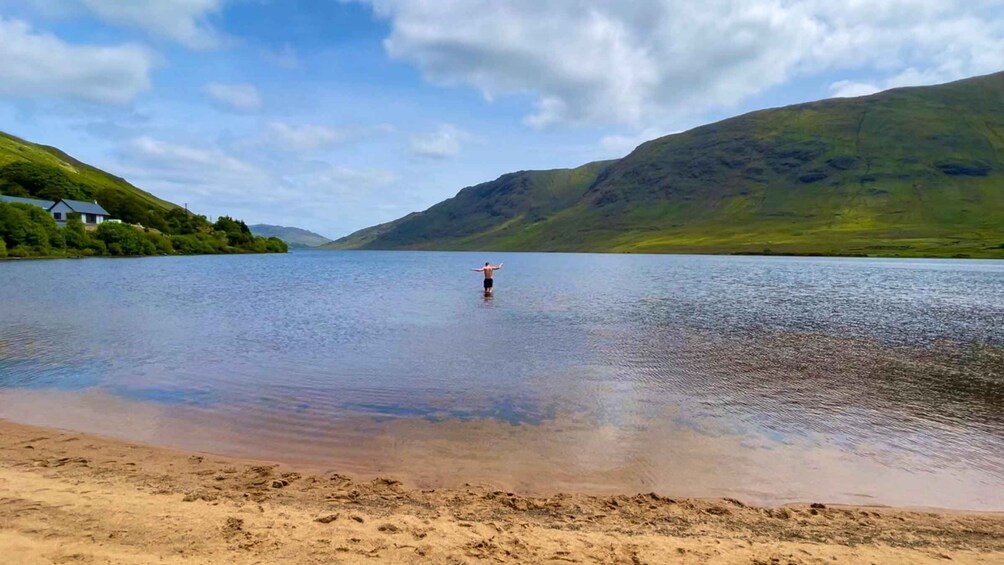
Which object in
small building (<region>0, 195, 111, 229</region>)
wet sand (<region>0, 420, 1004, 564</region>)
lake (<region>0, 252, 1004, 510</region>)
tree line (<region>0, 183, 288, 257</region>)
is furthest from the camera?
small building (<region>0, 195, 111, 229</region>)

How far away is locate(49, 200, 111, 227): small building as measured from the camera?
142 metres

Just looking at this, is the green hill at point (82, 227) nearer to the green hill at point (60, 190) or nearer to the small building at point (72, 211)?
the green hill at point (60, 190)

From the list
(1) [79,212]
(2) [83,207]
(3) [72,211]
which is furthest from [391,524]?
(2) [83,207]

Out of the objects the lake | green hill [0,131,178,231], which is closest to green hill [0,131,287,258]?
green hill [0,131,178,231]

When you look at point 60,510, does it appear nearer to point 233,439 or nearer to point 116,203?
point 233,439

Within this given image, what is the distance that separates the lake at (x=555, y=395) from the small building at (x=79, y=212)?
13270 cm

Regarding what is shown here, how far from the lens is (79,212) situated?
144250 millimetres

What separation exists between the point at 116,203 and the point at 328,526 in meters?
217

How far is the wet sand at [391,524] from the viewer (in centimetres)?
720

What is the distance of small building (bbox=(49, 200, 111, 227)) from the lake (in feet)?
435

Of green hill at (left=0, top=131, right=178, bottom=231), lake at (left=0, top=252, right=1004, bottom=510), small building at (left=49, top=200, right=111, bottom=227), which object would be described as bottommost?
lake at (left=0, top=252, right=1004, bottom=510)

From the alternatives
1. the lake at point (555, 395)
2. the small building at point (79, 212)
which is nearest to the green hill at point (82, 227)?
the small building at point (79, 212)

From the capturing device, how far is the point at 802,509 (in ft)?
31.8

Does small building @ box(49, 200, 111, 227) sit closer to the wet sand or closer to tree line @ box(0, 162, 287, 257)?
tree line @ box(0, 162, 287, 257)
